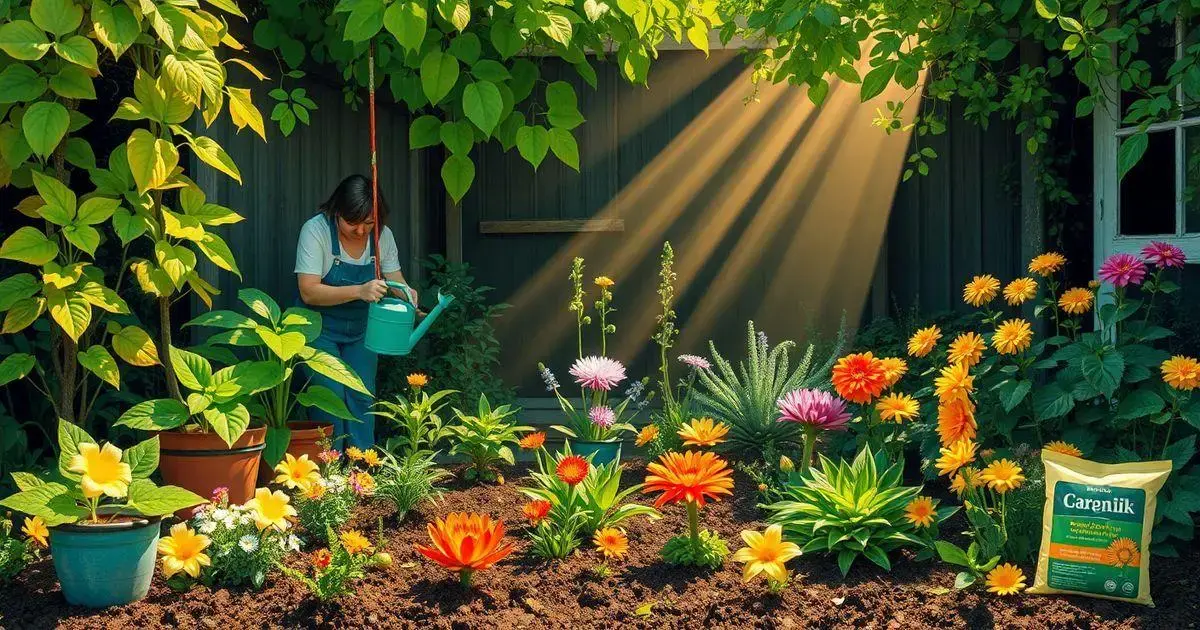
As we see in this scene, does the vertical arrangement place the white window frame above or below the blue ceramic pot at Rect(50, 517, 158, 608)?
above

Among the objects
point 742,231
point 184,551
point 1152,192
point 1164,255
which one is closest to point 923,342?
point 1164,255

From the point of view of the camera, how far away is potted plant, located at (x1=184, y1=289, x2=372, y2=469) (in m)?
2.97

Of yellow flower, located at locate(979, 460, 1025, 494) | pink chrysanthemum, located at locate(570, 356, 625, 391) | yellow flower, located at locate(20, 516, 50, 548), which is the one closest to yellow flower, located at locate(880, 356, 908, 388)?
yellow flower, located at locate(979, 460, 1025, 494)

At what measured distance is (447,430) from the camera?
3.30 metres

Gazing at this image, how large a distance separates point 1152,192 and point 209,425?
321 centimetres

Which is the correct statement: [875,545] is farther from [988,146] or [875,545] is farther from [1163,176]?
[988,146]

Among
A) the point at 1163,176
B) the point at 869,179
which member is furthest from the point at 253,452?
the point at 869,179

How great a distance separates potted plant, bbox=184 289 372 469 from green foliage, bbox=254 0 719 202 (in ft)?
2.40

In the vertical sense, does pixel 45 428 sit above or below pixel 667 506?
above

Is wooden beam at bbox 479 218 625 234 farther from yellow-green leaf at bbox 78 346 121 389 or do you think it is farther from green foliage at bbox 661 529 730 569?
green foliage at bbox 661 529 730 569

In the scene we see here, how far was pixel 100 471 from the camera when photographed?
2.26 m

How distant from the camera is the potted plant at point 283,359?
2.97m

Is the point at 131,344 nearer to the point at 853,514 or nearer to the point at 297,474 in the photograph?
the point at 297,474

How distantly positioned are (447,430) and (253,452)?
1.99 ft
